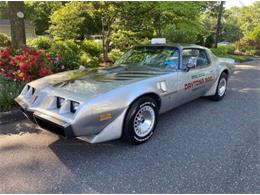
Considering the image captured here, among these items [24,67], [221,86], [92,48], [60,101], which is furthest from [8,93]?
[92,48]

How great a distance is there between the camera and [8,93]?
4.42 meters

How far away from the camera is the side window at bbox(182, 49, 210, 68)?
13.4 feet

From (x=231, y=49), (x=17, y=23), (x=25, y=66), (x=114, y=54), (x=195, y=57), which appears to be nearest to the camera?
(x=195, y=57)

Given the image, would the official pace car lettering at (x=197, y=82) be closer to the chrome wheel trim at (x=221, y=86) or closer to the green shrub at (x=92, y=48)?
the chrome wheel trim at (x=221, y=86)

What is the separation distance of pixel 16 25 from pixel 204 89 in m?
5.64

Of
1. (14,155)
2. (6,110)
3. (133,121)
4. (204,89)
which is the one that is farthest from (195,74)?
(6,110)

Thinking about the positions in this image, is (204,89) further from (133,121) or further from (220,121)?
(133,121)

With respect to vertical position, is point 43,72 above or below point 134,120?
above

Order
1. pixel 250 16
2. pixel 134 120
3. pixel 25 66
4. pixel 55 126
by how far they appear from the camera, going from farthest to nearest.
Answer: pixel 250 16 < pixel 25 66 < pixel 134 120 < pixel 55 126

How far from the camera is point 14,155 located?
3021 mm

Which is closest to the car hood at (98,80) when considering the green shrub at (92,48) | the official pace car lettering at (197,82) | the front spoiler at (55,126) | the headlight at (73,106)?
the headlight at (73,106)

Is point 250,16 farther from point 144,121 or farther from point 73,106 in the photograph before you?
point 73,106

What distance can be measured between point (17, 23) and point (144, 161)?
6.06 metres

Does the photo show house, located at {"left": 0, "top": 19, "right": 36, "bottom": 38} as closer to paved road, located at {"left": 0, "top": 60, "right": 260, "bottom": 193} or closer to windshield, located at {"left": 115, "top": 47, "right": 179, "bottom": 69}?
windshield, located at {"left": 115, "top": 47, "right": 179, "bottom": 69}
